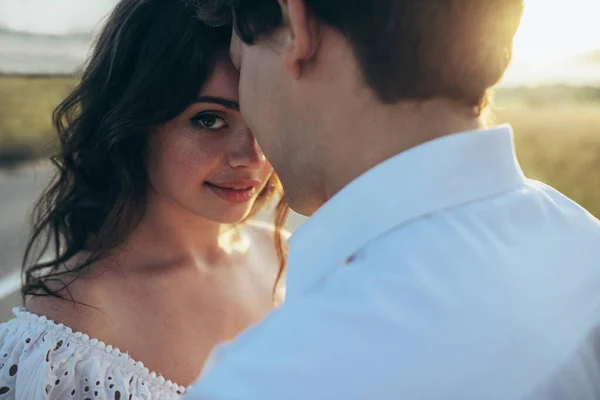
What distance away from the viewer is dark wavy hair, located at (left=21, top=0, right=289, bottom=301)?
157 centimetres

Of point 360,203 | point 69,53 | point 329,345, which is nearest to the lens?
point 329,345

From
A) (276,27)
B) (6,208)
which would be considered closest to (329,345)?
(276,27)

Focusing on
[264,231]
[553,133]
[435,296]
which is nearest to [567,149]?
[553,133]

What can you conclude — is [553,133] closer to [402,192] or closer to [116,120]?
[116,120]

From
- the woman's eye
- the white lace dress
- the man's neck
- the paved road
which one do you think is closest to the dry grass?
the paved road

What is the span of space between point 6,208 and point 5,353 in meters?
2.02

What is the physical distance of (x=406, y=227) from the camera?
727mm

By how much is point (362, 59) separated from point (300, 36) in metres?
0.09

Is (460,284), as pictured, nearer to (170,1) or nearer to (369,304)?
(369,304)

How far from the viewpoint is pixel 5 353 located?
5.06ft

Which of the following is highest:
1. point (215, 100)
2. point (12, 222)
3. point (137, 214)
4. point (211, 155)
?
point (215, 100)

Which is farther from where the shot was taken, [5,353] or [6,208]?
[6,208]

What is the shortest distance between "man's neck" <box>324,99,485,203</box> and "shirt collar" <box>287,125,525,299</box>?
0.03 meters

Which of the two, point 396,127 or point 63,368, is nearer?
point 396,127
